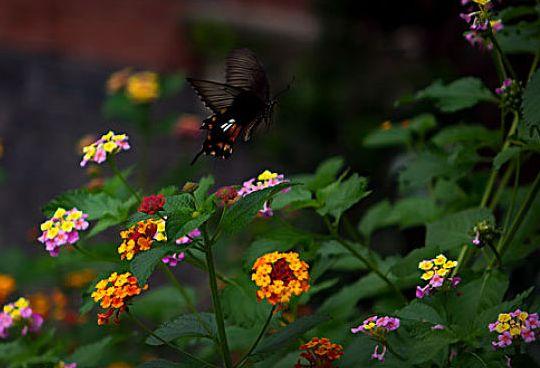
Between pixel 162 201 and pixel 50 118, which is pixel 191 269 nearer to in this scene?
pixel 50 118

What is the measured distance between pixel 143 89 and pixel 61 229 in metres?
1.31

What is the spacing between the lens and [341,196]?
1.37 meters

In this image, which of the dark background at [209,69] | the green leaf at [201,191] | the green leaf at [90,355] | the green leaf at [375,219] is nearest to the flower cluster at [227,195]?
the green leaf at [201,191]

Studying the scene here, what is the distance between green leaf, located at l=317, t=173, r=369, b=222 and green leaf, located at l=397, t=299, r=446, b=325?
0.23m

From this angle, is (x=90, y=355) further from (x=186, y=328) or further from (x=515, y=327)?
(x=515, y=327)

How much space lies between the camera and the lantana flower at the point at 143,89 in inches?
99.7

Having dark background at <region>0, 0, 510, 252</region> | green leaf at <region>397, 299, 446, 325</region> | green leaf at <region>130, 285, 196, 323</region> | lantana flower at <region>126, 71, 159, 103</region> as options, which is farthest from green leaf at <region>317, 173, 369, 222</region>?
lantana flower at <region>126, 71, 159, 103</region>

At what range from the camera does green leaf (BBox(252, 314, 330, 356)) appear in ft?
3.71

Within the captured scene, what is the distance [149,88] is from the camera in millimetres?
2539

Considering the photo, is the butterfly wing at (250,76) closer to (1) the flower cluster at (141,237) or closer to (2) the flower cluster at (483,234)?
(1) the flower cluster at (141,237)

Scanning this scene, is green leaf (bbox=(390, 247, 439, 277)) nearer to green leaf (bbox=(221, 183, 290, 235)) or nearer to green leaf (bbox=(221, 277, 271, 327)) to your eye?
green leaf (bbox=(221, 277, 271, 327))

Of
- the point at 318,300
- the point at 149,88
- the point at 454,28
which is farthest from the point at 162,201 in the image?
the point at 454,28

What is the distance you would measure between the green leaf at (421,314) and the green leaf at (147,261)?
0.33 m

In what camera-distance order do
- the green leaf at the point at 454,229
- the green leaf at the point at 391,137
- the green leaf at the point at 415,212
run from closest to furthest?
the green leaf at the point at 454,229, the green leaf at the point at 415,212, the green leaf at the point at 391,137
